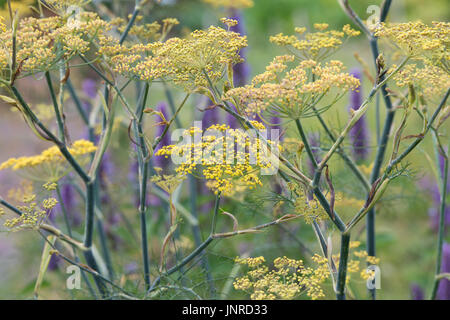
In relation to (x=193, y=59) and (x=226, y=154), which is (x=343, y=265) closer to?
(x=226, y=154)

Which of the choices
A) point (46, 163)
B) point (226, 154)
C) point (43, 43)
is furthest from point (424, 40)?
point (46, 163)

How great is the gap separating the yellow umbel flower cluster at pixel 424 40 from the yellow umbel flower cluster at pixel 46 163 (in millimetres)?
550

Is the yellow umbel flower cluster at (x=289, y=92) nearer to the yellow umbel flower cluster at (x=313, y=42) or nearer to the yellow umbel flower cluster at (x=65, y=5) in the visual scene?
the yellow umbel flower cluster at (x=313, y=42)

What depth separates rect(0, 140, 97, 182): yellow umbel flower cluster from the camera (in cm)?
87

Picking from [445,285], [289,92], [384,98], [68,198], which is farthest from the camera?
[68,198]

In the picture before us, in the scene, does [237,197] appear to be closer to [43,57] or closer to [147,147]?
[147,147]

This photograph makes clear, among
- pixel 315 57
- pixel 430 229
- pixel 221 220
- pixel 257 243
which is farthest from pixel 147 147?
pixel 430 229

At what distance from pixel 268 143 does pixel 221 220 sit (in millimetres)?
1139

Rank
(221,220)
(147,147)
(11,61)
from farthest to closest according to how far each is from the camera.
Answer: (221,220) → (147,147) → (11,61)

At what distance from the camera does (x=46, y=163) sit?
36.3 inches

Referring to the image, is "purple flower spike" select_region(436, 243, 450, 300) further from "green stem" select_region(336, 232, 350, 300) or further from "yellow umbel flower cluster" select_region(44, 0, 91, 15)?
"yellow umbel flower cluster" select_region(44, 0, 91, 15)

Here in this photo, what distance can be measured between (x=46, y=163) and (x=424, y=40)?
0.69 m

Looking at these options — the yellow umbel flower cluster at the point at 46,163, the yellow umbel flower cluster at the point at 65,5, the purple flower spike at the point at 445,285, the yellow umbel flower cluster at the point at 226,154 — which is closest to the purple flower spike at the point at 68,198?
the yellow umbel flower cluster at the point at 46,163

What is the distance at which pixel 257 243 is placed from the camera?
63.7 inches
